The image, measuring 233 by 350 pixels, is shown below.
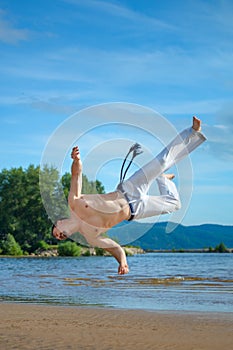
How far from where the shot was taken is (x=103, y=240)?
38.4ft

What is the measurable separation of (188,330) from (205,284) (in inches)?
641

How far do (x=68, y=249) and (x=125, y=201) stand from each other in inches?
3120

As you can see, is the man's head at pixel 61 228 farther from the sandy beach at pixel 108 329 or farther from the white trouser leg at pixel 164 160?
the sandy beach at pixel 108 329

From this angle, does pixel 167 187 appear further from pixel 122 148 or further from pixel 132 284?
pixel 132 284

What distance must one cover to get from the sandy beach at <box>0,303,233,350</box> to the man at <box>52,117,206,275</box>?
2648mm

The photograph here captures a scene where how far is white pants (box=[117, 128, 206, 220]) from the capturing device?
11.4 m

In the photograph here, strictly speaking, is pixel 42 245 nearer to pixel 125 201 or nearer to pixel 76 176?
pixel 125 201

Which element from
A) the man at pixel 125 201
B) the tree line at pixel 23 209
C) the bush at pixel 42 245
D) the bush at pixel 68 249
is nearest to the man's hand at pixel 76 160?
the man at pixel 125 201

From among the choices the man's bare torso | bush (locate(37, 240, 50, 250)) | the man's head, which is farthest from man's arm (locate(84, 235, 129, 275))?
bush (locate(37, 240, 50, 250))

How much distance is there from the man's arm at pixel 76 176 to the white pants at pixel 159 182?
2.74ft

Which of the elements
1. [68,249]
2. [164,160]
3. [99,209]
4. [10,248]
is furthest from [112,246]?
[10,248]

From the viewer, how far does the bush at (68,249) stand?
89.8 metres

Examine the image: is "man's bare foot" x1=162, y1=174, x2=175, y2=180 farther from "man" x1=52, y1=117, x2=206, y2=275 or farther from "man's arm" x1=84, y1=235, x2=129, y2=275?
"man's arm" x1=84, y1=235, x2=129, y2=275

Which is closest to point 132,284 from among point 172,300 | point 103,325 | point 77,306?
point 172,300
